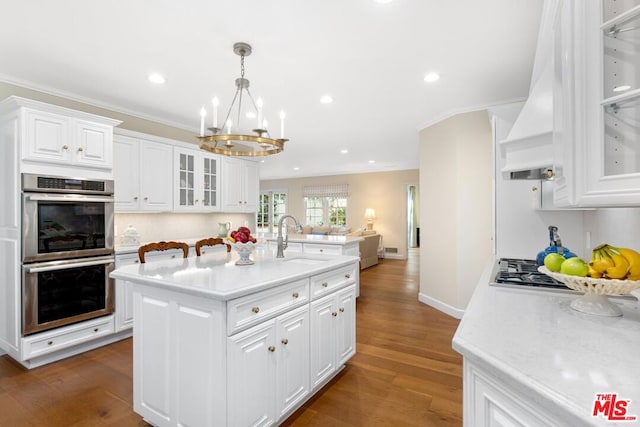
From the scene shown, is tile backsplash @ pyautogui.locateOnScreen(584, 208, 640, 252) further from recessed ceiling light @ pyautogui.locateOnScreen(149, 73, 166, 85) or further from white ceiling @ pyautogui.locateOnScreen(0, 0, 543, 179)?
recessed ceiling light @ pyautogui.locateOnScreen(149, 73, 166, 85)

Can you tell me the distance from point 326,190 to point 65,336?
310 inches

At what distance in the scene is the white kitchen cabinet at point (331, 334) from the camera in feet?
6.93

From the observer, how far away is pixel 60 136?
276cm

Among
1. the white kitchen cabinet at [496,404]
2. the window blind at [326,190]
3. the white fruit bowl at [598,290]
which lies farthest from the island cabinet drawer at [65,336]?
the window blind at [326,190]

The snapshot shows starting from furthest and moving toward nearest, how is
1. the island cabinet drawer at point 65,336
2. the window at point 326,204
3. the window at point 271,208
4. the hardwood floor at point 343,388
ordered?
the window at point 271,208 → the window at point 326,204 → the island cabinet drawer at point 65,336 → the hardwood floor at point 343,388

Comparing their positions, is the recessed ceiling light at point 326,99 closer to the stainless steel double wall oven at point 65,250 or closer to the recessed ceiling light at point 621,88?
the stainless steel double wall oven at point 65,250

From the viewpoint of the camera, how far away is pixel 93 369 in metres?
2.59

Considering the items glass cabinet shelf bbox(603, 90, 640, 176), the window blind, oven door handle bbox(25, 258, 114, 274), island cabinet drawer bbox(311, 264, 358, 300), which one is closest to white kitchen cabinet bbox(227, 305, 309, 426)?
island cabinet drawer bbox(311, 264, 358, 300)

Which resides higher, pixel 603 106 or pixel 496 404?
pixel 603 106

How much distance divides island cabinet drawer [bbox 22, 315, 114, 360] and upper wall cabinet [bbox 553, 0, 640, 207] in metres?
3.73

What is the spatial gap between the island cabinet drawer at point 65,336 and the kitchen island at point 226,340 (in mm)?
1439

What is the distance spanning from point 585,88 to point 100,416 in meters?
2.99

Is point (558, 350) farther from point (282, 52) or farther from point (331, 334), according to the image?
point (282, 52)

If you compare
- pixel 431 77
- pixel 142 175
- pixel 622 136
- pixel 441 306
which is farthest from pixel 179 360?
pixel 441 306
